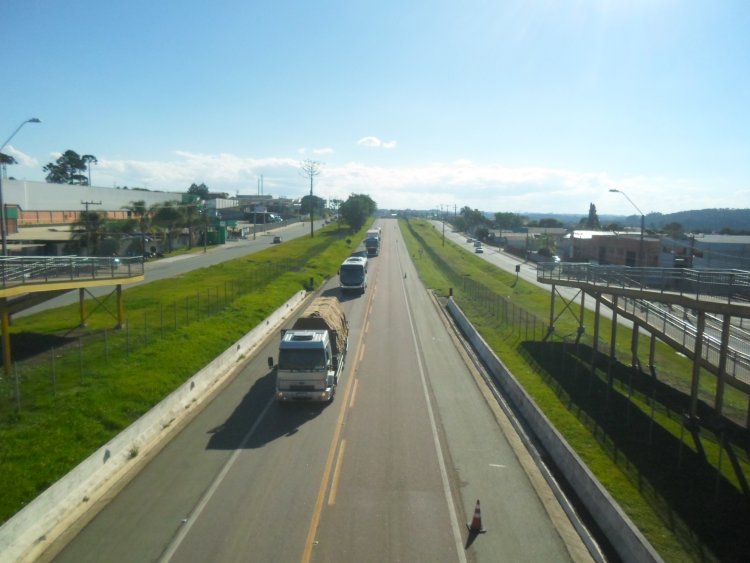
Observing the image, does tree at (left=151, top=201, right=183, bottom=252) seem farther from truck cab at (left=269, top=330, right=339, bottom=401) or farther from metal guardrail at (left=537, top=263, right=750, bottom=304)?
truck cab at (left=269, top=330, right=339, bottom=401)

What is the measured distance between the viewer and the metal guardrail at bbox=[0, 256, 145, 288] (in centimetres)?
2231

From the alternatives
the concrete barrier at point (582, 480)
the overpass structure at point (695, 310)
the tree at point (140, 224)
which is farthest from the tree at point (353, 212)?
the concrete barrier at point (582, 480)

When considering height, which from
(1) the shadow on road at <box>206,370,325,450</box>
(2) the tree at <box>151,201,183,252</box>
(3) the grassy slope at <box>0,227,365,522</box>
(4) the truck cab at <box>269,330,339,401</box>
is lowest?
(1) the shadow on road at <box>206,370,325,450</box>

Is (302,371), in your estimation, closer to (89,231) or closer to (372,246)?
(89,231)

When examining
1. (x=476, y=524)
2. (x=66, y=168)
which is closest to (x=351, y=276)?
(x=476, y=524)

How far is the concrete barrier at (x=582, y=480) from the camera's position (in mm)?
11297

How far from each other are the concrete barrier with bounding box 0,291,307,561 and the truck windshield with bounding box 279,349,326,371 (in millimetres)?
3859

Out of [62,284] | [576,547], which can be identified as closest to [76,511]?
[576,547]

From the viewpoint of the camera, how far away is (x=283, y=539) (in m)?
11.9

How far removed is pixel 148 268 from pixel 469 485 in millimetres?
53146

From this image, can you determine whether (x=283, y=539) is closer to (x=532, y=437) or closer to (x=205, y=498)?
(x=205, y=498)

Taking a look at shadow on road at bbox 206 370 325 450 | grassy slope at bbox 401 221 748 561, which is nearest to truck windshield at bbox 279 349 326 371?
shadow on road at bbox 206 370 325 450

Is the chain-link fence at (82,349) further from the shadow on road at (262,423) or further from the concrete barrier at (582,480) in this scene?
the concrete barrier at (582,480)

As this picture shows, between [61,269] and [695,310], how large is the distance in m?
27.6
